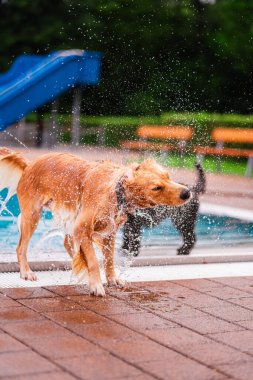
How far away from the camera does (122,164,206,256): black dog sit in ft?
22.4

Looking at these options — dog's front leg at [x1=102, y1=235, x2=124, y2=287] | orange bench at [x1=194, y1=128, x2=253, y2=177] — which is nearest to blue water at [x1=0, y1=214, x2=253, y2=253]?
dog's front leg at [x1=102, y1=235, x2=124, y2=287]

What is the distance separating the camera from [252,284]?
240 inches

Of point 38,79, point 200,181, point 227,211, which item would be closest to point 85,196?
point 200,181

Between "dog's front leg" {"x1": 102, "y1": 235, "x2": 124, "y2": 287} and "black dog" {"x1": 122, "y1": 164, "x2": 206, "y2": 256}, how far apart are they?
788 millimetres

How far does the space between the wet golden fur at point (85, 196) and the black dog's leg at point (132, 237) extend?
2.83 ft

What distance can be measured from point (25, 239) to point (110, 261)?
0.72 m

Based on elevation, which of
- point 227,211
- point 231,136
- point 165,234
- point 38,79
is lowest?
point 165,234

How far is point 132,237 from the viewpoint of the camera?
6938 mm

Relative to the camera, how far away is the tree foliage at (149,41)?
89.0 feet

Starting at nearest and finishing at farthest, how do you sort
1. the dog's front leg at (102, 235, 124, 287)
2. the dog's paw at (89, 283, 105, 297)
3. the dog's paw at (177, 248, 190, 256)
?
the dog's paw at (89, 283, 105, 297) → the dog's front leg at (102, 235, 124, 287) → the dog's paw at (177, 248, 190, 256)

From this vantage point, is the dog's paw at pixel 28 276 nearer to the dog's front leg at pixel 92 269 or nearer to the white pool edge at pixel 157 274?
the white pool edge at pixel 157 274

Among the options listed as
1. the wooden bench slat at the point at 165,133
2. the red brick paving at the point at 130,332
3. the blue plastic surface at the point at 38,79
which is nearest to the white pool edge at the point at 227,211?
the red brick paving at the point at 130,332

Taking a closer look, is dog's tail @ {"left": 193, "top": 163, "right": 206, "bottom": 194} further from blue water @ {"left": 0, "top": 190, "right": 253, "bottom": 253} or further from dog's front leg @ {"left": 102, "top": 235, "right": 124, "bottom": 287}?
dog's front leg @ {"left": 102, "top": 235, "right": 124, "bottom": 287}

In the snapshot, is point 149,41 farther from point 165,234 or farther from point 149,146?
point 165,234
